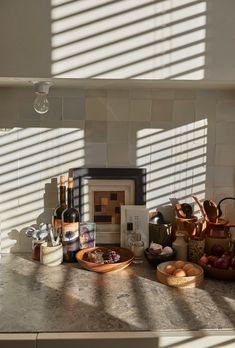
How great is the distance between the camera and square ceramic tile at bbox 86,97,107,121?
1.72 m

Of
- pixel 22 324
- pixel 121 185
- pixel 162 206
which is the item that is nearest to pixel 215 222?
pixel 162 206

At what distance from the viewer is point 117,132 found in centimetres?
174

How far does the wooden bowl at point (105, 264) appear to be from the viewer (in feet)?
5.00

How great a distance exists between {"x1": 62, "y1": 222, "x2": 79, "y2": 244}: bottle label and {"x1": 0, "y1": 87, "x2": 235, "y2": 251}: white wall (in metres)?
0.16

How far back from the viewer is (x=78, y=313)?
1202 millimetres

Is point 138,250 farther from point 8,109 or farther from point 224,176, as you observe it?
point 8,109

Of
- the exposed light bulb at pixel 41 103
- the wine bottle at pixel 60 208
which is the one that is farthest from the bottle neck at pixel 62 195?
the exposed light bulb at pixel 41 103

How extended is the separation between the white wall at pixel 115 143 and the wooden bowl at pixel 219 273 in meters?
0.35

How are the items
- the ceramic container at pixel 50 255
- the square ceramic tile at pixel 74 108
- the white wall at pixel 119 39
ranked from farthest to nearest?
the square ceramic tile at pixel 74 108
the ceramic container at pixel 50 255
the white wall at pixel 119 39

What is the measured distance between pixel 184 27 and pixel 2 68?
2.14ft

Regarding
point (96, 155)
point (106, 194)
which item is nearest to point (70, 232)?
point (106, 194)

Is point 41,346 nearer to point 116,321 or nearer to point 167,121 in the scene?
point 116,321

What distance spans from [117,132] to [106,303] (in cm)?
75

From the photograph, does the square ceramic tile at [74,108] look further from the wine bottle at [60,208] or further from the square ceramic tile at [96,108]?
the wine bottle at [60,208]
